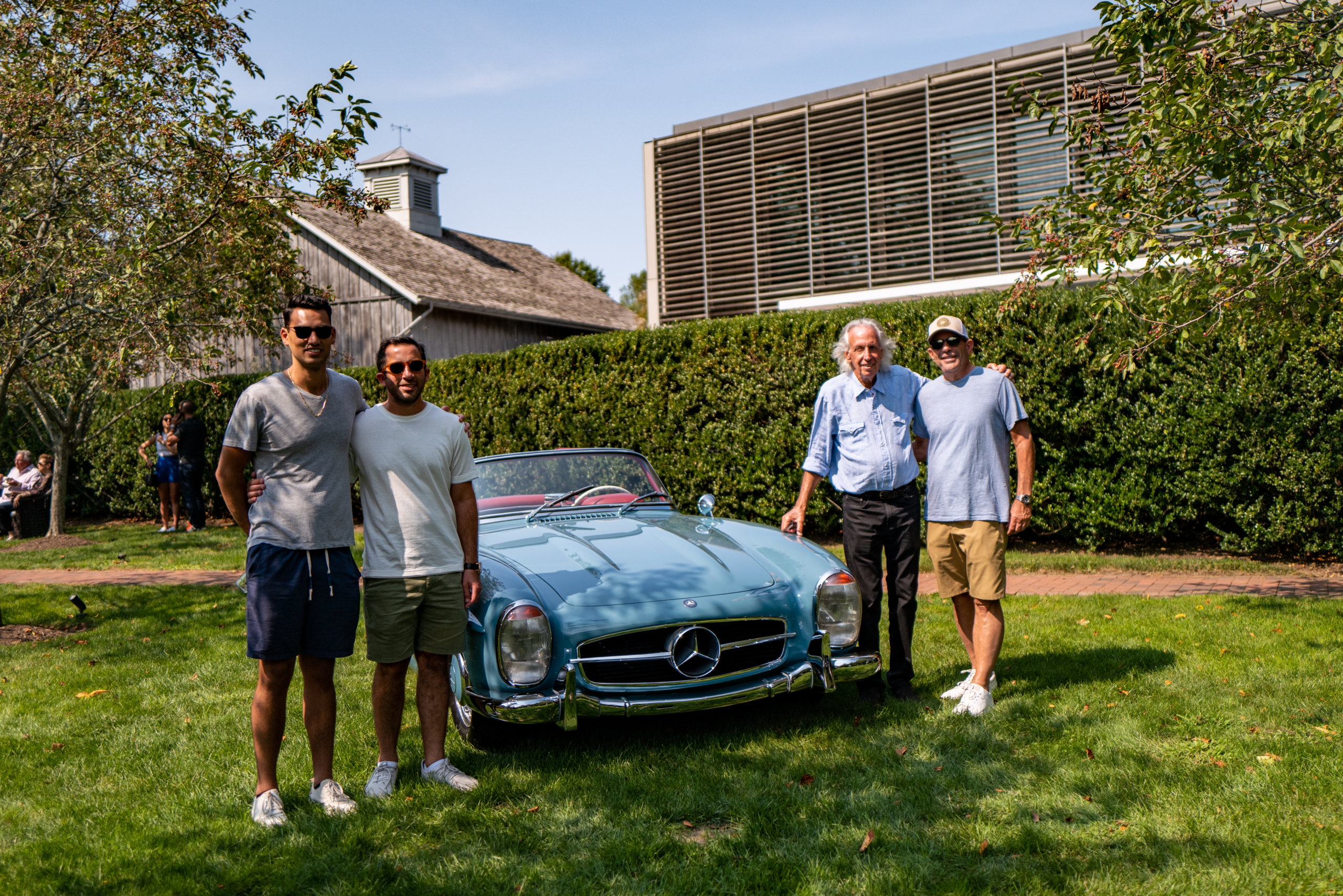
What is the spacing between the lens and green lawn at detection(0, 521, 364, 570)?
37.9 feet

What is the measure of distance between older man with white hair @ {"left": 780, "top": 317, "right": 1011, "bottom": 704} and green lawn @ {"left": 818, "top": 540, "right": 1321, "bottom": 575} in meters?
3.07

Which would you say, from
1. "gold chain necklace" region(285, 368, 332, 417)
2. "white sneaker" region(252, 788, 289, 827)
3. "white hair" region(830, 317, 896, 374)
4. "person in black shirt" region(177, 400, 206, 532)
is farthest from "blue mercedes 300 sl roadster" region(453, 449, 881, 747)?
"person in black shirt" region(177, 400, 206, 532)

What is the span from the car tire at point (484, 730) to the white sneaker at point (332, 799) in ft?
2.16

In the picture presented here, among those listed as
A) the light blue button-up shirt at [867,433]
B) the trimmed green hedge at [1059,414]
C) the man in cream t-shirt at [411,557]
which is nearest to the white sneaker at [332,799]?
the man in cream t-shirt at [411,557]

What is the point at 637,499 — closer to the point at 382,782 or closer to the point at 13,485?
the point at 382,782

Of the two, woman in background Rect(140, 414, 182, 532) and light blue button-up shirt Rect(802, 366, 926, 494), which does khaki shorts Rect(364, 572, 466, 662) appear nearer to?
light blue button-up shirt Rect(802, 366, 926, 494)

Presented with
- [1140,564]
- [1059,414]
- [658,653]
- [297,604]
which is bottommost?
[1140,564]

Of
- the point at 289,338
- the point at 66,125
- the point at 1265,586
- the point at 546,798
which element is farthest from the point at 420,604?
the point at 1265,586

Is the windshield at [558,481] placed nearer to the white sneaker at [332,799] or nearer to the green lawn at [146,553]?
the white sneaker at [332,799]

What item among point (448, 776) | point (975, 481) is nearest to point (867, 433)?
point (975, 481)

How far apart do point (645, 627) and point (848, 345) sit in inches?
75.7

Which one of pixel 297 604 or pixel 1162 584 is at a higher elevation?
pixel 297 604

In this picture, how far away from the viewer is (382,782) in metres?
3.91

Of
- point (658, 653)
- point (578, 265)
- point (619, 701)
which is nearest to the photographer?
point (619, 701)
